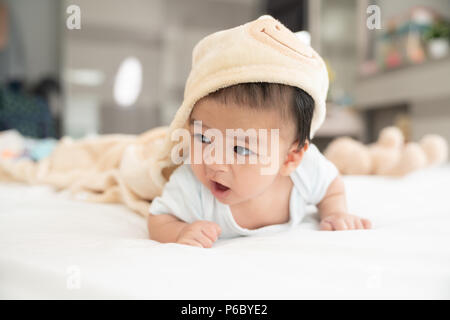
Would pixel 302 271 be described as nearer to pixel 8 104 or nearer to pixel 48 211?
pixel 48 211

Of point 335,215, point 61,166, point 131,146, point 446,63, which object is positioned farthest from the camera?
point 446,63

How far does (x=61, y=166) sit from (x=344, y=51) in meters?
2.85

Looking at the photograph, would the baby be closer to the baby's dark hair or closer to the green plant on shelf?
the baby's dark hair

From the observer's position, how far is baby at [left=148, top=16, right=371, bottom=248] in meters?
0.59

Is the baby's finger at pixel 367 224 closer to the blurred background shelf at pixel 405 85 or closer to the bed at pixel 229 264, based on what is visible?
the bed at pixel 229 264

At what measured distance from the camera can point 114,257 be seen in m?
0.46

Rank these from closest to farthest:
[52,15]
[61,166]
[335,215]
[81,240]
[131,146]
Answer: [81,240]
[335,215]
[131,146]
[61,166]
[52,15]

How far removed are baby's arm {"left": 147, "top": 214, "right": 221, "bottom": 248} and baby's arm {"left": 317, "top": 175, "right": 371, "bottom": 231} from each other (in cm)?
22

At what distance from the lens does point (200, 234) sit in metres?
0.59

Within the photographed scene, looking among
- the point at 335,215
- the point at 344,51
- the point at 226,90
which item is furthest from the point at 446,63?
the point at 226,90

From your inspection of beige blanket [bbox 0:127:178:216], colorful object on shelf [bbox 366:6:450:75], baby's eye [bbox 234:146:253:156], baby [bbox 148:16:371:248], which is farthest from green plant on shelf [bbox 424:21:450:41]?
baby's eye [bbox 234:146:253:156]

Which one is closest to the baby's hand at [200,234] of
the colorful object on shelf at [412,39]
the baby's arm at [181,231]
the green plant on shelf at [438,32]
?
the baby's arm at [181,231]

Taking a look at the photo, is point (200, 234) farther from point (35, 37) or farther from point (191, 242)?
point (35, 37)

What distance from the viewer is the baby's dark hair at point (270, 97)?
59cm
